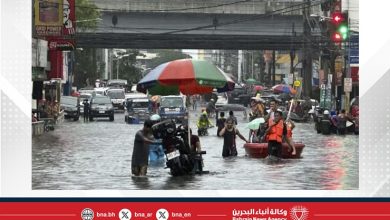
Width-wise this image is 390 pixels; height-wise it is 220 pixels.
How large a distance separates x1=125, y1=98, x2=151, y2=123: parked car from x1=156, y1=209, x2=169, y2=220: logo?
41324mm

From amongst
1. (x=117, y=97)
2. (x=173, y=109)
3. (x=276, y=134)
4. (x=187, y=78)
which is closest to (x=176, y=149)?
(x=187, y=78)

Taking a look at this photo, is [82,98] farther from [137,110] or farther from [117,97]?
[137,110]

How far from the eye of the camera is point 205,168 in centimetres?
1870

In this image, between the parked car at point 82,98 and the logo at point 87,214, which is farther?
the parked car at point 82,98

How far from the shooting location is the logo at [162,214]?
6758mm

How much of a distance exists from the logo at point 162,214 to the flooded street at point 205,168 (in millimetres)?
1828

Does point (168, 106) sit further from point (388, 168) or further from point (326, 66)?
point (388, 168)

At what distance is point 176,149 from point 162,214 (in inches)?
359

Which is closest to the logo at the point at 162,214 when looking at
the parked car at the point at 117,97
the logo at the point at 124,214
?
the logo at the point at 124,214

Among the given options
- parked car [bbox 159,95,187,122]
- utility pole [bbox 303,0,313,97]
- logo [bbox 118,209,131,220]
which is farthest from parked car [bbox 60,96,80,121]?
logo [bbox 118,209,131,220]

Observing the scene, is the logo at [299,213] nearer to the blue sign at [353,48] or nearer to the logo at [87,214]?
the logo at [87,214]

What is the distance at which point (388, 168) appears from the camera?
7004mm

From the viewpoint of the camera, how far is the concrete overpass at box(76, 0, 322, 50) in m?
63.0

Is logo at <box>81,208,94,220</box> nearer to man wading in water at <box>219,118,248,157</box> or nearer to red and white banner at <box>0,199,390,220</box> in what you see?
red and white banner at <box>0,199,390,220</box>
